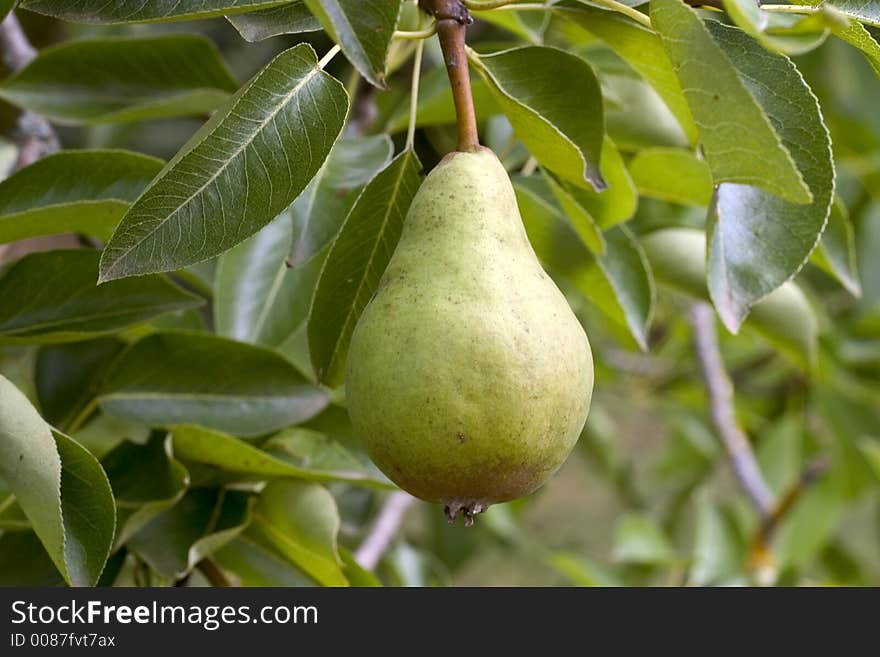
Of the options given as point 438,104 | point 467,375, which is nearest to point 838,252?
point 438,104

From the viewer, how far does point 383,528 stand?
1453 mm

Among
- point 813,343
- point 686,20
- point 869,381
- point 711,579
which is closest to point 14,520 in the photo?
point 686,20

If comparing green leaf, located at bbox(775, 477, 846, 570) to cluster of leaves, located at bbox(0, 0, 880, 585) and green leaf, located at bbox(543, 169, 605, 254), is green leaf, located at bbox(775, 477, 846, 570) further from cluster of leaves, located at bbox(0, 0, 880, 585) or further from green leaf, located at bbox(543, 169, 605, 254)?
green leaf, located at bbox(543, 169, 605, 254)

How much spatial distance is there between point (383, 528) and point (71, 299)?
2.16ft

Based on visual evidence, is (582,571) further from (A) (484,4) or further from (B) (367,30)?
(B) (367,30)

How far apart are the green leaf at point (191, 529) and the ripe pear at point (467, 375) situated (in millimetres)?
305

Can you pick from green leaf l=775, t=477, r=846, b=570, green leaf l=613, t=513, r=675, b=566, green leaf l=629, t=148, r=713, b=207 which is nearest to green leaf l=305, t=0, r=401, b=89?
green leaf l=629, t=148, r=713, b=207

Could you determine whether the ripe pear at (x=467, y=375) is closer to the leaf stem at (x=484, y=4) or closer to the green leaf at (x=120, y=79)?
the leaf stem at (x=484, y=4)

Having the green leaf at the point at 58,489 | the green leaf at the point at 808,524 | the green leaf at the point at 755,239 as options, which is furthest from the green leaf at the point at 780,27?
the green leaf at the point at 808,524

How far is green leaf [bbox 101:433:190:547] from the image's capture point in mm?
861

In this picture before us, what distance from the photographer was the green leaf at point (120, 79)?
1.07m

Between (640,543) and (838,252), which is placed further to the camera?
(640,543)
